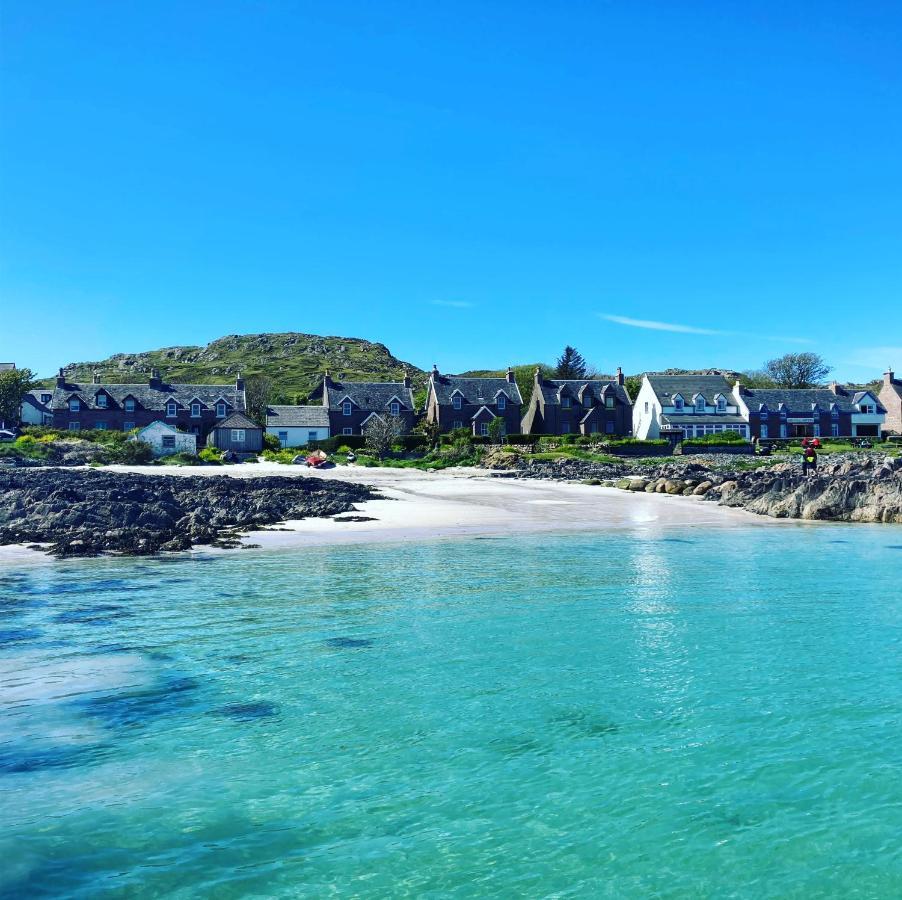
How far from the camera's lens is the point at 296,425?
87625mm

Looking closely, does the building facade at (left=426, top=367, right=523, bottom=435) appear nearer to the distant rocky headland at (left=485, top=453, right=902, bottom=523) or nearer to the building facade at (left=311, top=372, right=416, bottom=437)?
the building facade at (left=311, top=372, right=416, bottom=437)

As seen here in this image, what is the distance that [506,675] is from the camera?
10.1 m

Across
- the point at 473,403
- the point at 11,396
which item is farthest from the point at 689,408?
the point at 11,396

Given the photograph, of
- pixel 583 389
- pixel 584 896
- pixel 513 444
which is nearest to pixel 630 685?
pixel 584 896

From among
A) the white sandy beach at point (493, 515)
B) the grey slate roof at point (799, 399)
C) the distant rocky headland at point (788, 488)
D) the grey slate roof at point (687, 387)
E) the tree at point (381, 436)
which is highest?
the grey slate roof at point (687, 387)

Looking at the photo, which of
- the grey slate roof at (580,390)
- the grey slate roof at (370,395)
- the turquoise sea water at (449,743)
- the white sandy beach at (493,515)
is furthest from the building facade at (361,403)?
the turquoise sea water at (449,743)

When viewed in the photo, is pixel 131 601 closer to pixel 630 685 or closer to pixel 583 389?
pixel 630 685

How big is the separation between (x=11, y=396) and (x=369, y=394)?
140ft

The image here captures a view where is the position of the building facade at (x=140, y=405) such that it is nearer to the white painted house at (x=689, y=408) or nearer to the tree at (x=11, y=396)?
the tree at (x=11, y=396)

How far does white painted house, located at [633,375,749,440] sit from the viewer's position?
88438 mm

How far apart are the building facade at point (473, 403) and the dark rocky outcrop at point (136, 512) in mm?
56223

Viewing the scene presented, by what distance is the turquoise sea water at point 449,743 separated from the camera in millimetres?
5812

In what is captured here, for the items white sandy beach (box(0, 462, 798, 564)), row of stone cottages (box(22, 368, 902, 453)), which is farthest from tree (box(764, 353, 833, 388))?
white sandy beach (box(0, 462, 798, 564))

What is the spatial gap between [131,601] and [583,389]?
81.7 meters
